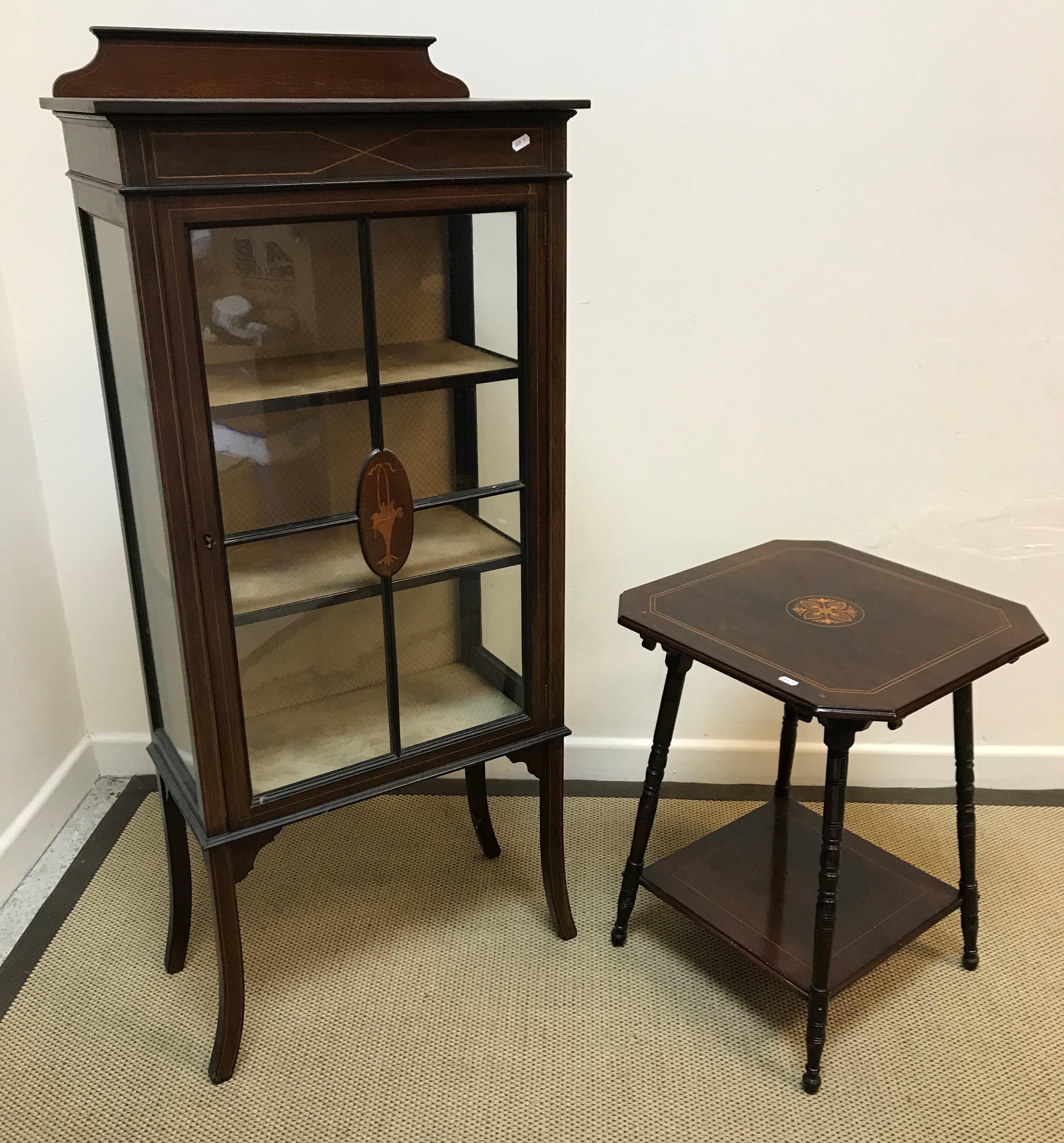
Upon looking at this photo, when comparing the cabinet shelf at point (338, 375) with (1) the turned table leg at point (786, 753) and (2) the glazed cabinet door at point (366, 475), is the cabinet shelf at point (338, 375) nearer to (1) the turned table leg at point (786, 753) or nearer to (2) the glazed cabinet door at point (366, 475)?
(2) the glazed cabinet door at point (366, 475)

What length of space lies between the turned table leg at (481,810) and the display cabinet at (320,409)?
333 millimetres

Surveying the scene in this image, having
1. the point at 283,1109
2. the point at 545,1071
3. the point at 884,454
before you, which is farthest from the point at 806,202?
the point at 283,1109

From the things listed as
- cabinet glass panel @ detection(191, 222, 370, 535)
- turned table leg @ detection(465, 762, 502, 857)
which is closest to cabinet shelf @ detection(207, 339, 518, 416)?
cabinet glass panel @ detection(191, 222, 370, 535)

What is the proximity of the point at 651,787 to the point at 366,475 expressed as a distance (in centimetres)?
71

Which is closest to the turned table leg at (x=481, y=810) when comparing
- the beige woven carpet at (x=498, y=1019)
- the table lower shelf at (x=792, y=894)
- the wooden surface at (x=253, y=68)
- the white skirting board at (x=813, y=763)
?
the beige woven carpet at (x=498, y=1019)

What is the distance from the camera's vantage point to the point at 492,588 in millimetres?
1585

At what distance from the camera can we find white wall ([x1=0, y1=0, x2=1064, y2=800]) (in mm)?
1760

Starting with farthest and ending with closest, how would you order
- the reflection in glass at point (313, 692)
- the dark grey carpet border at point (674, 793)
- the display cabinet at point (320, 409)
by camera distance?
the dark grey carpet border at point (674, 793) → the reflection in glass at point (313, 692) → the display cabinet at point (320, 409)

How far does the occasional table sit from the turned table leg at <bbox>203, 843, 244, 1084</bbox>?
2.10ft

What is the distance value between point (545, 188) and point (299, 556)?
0.59 m

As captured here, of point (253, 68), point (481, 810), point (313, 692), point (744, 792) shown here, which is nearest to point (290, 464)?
point (313, 692)

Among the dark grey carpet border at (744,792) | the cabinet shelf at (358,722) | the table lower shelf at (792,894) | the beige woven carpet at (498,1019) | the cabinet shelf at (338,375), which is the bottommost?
the dark grey carpet border at (744,792)

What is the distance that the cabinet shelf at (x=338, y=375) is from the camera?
4.27 ft

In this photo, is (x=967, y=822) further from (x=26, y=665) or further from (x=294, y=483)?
(x=26, y=665)
